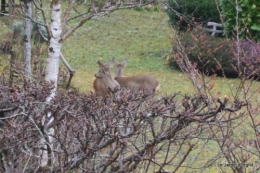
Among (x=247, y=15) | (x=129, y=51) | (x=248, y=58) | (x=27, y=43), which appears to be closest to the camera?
(x=248, y=58)

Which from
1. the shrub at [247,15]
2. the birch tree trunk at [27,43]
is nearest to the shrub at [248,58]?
the shrub at [247,15]

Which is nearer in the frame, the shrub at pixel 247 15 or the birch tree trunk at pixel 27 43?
the birch tree trunk at pixel 27 43

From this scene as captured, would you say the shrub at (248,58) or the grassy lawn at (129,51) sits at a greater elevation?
the shrub at (248,58)

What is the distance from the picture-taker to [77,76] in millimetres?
15203

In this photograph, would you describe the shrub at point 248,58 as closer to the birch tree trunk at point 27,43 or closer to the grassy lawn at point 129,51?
the grassy lawn at point 129,51

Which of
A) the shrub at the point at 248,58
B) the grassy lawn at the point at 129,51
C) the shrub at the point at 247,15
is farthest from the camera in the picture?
the shrub at the point at 247,15

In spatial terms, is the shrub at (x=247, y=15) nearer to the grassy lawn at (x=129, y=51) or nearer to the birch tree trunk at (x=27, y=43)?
the grassy lawn at (x=129, y=51)

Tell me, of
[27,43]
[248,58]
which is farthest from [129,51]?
[248,58]

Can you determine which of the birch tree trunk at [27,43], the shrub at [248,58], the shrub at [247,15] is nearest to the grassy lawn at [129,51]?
the shrub at [247,15]

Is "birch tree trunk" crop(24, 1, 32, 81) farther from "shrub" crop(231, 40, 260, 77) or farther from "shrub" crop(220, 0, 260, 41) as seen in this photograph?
"shrub" crop(220, 0, 260, 41)

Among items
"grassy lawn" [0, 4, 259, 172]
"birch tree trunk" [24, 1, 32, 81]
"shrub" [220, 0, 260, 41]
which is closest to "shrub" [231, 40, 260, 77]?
"shrub" [220, 0, 260, 41]

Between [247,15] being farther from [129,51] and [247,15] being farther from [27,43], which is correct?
[27,43]

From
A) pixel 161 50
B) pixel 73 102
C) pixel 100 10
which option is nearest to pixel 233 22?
pixel 161 50

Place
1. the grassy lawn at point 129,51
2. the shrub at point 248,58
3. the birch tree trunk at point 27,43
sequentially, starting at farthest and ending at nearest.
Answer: the grassy lawn at point 129,51
the birch tree trunk at point 27,43
the shrub at point 248,58
